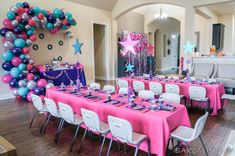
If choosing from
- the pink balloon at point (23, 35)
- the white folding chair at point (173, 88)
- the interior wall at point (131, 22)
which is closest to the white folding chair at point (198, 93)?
the white folding chair at point (173, 88)

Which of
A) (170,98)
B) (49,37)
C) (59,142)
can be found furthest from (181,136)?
(49,37)

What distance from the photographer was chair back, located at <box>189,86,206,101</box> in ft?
13.9

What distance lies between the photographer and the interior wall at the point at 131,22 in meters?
10.4

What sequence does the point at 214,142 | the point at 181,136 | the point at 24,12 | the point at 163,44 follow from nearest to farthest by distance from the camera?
the point at 181,136 → the point at 214,142 → the point at 24,12 → the point at 163,44

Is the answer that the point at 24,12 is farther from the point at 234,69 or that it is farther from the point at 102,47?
the point at 234,69

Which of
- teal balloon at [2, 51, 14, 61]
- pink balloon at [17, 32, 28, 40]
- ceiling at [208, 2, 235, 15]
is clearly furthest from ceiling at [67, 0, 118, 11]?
ceiling at [208, 2, 235, 15]

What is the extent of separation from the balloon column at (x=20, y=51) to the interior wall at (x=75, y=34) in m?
0.74

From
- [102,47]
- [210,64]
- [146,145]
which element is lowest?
[146,145]

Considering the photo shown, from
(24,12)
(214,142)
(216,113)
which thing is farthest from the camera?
(24,12)

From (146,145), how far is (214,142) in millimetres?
1319

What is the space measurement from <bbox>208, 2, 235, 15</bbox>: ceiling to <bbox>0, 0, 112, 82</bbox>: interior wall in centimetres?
515

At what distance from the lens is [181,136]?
245 cm

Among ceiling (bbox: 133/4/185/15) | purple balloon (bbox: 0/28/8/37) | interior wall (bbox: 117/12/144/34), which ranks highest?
ceiling (bbox: 133/4/185/15)

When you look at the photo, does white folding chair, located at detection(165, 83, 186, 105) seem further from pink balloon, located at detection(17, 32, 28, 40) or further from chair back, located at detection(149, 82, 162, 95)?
pink balloon, located at detection(17, 32, 28, 40)
